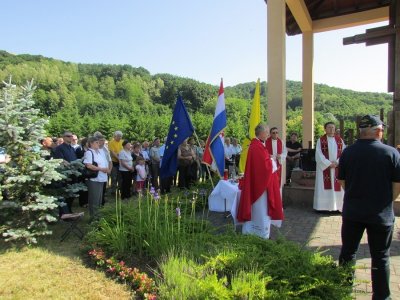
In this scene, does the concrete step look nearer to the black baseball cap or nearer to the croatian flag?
the croatian flag

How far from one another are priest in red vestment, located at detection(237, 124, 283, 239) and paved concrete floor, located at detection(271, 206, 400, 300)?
0.37m

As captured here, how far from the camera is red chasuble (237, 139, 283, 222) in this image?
5.43 meters

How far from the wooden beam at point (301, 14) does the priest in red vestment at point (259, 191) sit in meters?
6.21

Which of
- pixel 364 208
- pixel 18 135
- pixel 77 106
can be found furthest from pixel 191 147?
pixel 77 106

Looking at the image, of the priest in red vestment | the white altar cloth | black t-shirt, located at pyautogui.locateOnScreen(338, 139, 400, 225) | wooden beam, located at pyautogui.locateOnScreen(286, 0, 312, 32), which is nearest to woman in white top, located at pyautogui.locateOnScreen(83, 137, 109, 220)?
the white altar cloth

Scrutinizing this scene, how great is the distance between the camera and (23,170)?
5582 millimetres

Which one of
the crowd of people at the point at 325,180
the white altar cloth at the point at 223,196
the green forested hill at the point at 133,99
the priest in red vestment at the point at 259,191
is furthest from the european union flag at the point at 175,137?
the green forested hill at the point at 133,99

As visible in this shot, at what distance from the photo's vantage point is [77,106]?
63.1m

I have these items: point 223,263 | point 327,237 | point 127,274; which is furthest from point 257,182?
point 127,274

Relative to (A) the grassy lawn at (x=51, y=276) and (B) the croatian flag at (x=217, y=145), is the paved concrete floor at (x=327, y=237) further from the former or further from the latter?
(A) the grassy lawn at (x=51, y=276)

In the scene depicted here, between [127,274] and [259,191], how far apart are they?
2.30 m

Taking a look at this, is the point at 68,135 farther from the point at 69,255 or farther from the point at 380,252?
the point at 380,252

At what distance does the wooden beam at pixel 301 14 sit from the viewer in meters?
10.3

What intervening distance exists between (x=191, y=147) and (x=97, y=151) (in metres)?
5.65
